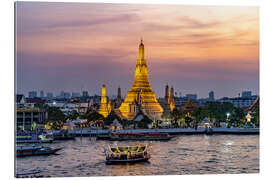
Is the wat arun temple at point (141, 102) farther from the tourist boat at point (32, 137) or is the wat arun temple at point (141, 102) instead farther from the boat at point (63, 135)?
the tourist boat at point (32, 137)

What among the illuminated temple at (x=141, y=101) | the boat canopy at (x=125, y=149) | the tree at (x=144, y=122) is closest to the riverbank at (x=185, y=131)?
the tree at (x=144, y=122)

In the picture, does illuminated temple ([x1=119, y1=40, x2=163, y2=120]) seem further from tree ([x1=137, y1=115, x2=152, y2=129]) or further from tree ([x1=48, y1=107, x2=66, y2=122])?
tree ([x1=48, y1=107, x2=66, y2=122])

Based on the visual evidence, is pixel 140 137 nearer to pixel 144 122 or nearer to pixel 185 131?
pixel 185 131

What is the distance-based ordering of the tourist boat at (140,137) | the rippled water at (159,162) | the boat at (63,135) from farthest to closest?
the boat at (63,135), the tourist boat at (140,137), the rippled water at (159,162)

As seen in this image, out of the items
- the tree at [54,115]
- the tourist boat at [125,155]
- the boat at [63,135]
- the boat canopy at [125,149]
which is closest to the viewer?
the tourist boat at [125,155]

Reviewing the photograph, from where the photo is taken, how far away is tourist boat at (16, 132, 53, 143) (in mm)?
20206

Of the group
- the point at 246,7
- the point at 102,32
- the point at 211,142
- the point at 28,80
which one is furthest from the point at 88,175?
the point at 211,142

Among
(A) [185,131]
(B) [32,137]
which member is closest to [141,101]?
(A) [185,131]

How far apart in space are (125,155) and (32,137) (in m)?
6.95

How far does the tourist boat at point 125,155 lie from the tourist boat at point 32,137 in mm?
6129

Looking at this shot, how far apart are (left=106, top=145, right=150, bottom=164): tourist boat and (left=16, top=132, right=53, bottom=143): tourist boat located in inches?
241

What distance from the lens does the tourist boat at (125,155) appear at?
49.2 feet

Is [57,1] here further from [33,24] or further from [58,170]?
[58,170]
